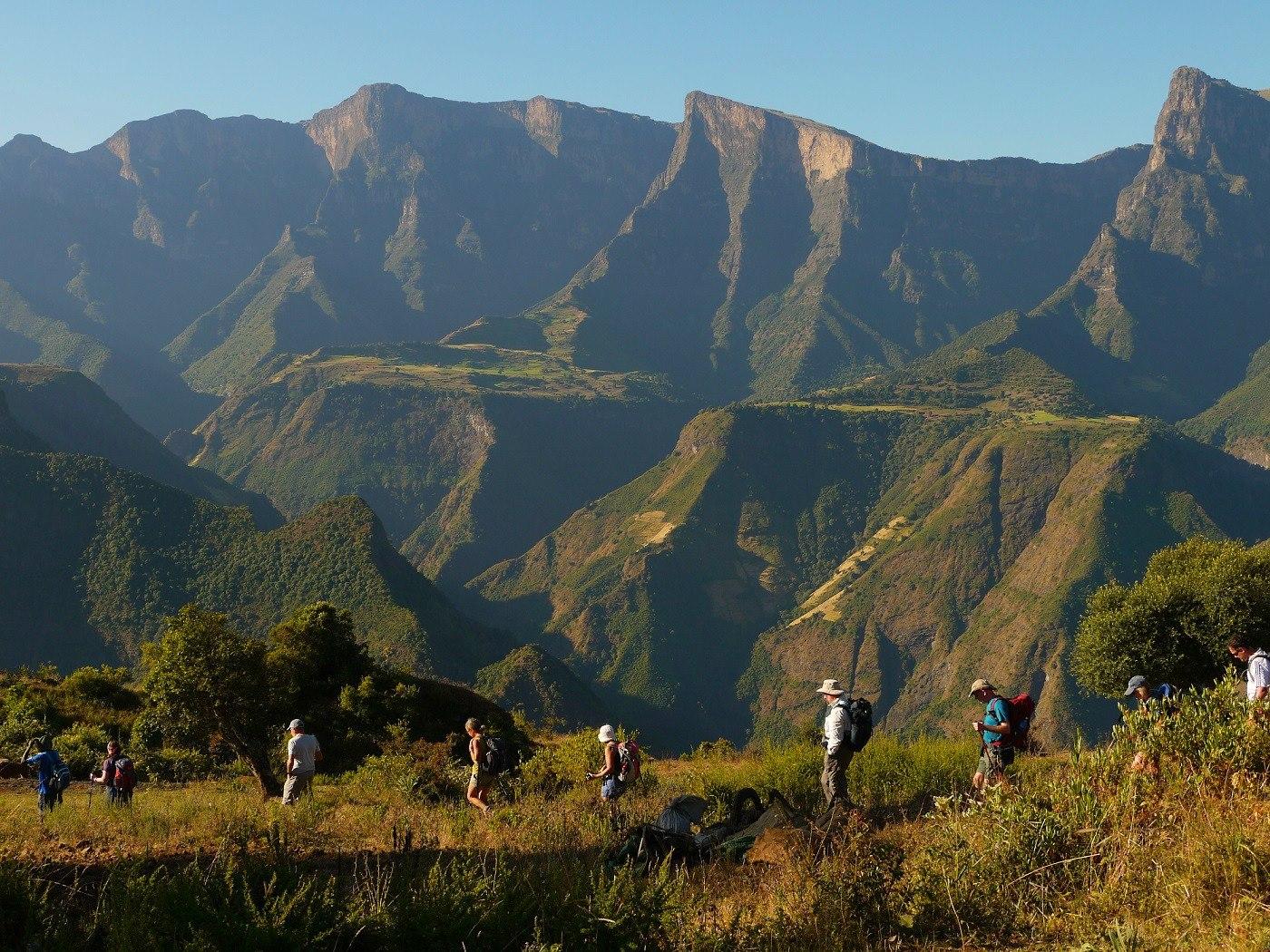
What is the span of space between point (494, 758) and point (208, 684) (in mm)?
8885

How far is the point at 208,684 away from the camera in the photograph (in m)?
24.3

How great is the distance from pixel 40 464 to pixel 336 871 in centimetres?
14532

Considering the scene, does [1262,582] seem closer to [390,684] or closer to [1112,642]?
[1112,642]

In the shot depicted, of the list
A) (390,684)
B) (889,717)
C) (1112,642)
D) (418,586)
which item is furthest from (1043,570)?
(390,684)

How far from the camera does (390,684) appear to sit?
35.1 metres

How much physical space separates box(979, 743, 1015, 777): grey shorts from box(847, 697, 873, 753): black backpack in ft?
7.99

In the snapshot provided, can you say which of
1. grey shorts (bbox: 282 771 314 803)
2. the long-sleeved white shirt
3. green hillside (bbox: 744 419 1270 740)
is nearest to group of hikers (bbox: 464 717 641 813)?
grey shorts (bbox: 282 771 314 803)

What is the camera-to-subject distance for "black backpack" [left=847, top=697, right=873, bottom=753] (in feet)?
52.1

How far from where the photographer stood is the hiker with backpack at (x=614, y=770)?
61.0 ft

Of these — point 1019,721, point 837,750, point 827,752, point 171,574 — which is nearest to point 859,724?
point 837,750

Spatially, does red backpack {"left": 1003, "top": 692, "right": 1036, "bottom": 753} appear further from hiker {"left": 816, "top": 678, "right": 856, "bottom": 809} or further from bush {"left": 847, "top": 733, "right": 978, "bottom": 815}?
hiker {"left": 816, "top": 678, "right": 856, "bottom": 809}

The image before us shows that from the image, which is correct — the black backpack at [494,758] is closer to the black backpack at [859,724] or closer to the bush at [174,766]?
the black backpack at [859,724]

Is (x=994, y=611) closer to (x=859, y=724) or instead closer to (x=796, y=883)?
(x=859, y=724)

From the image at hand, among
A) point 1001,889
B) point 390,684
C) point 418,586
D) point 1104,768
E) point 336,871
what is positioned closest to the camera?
point 1001,889
